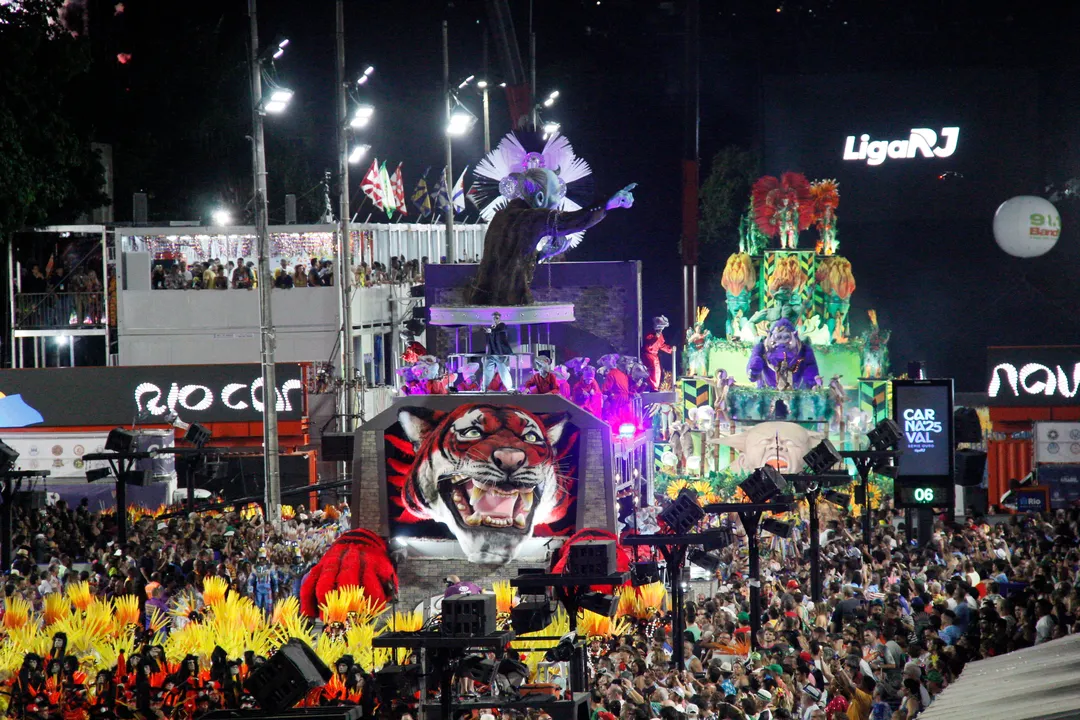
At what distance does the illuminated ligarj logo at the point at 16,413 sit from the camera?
37.7 m

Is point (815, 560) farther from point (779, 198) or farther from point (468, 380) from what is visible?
point (779, 198)

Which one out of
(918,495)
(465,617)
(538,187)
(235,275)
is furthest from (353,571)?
(235,275)

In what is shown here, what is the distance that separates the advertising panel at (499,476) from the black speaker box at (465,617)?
13.3m

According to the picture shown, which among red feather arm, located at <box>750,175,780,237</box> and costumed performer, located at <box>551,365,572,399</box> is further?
red feather arm, located at <box>750,175,780,237</box>

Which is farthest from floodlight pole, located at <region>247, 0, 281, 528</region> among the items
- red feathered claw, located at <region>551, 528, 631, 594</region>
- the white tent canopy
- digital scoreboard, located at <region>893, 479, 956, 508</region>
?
the white tent canopy

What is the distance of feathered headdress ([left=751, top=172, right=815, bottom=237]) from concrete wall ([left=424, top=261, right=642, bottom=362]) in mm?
11518

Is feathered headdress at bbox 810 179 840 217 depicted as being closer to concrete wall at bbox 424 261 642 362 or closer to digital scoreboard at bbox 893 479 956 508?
concrete wall at bbox 424 261 642 362

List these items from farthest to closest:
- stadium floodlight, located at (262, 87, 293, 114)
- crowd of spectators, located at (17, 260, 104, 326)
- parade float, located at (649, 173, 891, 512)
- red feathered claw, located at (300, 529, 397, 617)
A: 1. crowd of spectators, located at (17, 260, 104, 326)
2. parade float, located at (649, 173, 891, 512)
3. stadium floodlight, located at (262, 87, 293, 114)
4. red feathered claw, located at (300, 529, 397, 617)

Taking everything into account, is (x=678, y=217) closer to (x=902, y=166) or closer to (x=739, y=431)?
(x=902, y=166)

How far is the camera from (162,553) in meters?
24.1

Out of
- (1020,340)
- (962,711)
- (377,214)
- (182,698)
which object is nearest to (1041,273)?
(1020,340)

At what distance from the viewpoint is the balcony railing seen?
4484 cm

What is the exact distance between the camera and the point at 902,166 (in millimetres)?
51031

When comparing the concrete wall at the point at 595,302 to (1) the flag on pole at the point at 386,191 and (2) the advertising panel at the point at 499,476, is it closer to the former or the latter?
(1) the flag on pole at the point at 386,191
